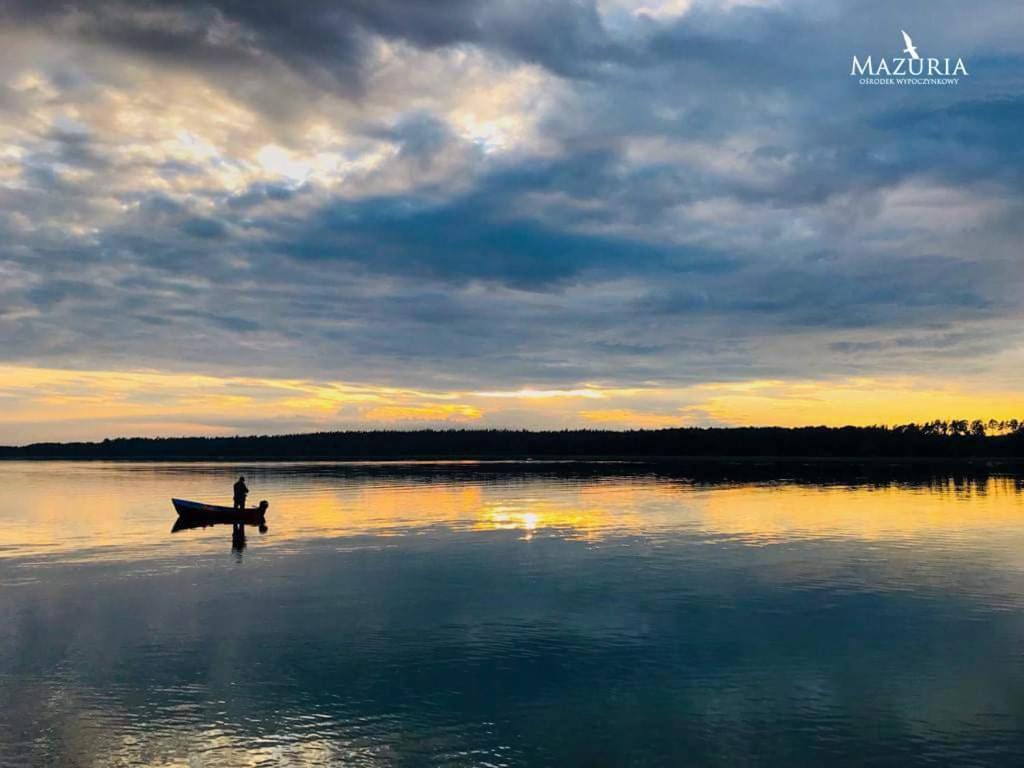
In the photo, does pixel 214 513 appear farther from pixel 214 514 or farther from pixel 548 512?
pixel 548 512

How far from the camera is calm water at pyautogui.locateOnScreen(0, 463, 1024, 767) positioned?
15633 millimetres

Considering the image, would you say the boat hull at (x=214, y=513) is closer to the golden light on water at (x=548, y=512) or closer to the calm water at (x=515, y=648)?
the golden light on water at (x=548, y=512)

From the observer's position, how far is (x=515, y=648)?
22.3m

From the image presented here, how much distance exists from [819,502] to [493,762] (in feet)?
197

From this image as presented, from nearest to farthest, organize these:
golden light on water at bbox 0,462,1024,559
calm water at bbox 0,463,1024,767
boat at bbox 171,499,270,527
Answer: calm water at bbox 0,463,1024,767 → golden light on water at bbox 0,462,1024,559 → boat at bbox 171,499,270,527

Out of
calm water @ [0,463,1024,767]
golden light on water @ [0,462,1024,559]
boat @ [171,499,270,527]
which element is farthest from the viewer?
boat @ [171,499,270,527]

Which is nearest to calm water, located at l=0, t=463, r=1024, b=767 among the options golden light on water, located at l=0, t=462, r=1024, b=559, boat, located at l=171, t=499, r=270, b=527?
golden light on water, located at l=0, t=462, r=1024, b=559

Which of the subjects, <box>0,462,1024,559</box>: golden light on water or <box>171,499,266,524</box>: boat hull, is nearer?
<box>0,462,1024,559</box>: golden light on water

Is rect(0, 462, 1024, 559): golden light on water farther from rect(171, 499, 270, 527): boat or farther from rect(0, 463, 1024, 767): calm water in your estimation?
rect(171, 499, 270, 527): boat

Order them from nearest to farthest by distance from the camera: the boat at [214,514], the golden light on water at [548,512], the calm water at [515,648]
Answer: the calm water at [515,648]
the golden light on water at [548,512]
the boat at [214,514]

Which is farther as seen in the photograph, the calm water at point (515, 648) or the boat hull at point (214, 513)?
the boat hull at point (214, 513)

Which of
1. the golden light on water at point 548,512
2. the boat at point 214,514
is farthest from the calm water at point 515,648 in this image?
the boat at point 214,514

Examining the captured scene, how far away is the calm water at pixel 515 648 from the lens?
15.6m

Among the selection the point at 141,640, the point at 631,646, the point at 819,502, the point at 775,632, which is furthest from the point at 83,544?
the point at 819,502
